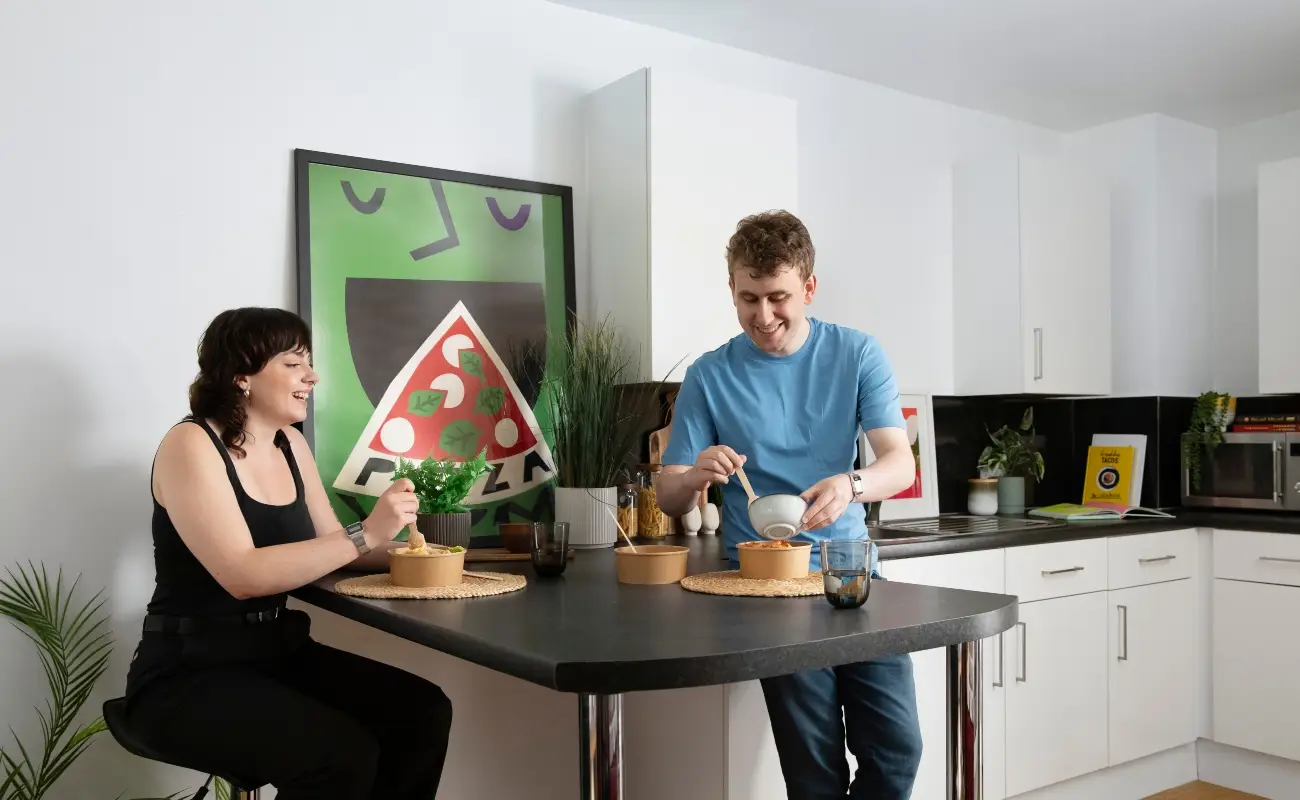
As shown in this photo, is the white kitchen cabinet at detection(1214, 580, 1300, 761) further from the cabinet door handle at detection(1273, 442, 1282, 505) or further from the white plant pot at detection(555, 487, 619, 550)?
the white plant pot at detection(555, 487, 619, 550)

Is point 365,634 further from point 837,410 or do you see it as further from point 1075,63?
point 1075,63

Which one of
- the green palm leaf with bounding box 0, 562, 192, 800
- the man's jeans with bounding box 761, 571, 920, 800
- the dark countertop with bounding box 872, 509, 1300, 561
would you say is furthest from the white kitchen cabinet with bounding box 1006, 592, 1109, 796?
the green palm leaf with bounding box 0, 562, 192, 800

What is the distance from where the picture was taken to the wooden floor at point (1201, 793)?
3.92 metres

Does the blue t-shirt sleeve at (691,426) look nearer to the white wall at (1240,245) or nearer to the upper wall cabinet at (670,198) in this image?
the upper wall cabinet at (670,198)

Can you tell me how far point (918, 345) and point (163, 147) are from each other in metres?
2.67

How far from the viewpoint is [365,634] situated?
283 centimetres

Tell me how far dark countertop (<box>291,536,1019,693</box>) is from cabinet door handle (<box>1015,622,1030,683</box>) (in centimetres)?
165

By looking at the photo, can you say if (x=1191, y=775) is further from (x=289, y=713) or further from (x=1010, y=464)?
(x=289, y=713)

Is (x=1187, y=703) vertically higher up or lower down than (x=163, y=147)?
lower down

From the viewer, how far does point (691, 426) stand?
2328 mm

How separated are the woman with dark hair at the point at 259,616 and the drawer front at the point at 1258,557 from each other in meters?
3.01

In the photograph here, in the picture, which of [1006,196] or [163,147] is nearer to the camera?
[163,147]

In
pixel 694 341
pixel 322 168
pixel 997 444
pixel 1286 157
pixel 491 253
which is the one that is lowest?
pixel 997 444

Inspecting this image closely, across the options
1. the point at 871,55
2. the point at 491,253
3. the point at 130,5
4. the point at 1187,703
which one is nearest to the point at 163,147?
the point at 130,5
